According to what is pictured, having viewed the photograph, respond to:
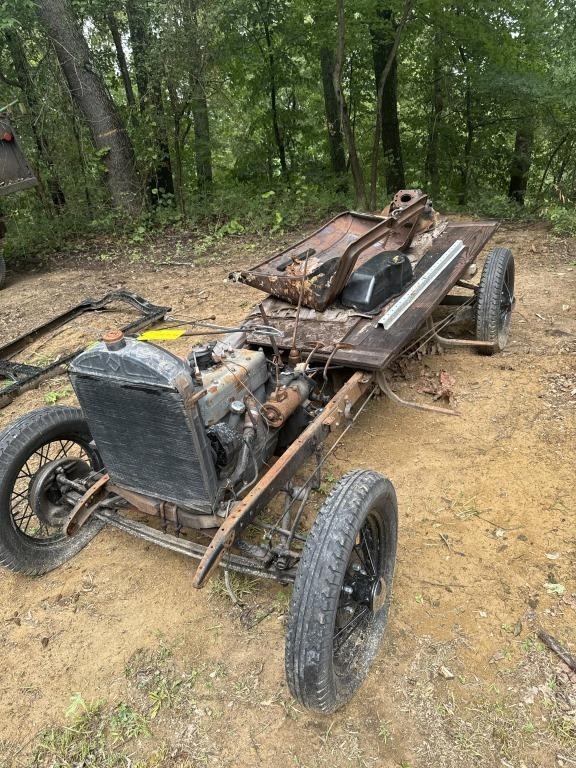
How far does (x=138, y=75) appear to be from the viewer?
33.1 ft

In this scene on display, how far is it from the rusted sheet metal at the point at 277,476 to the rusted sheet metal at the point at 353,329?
0.18 m

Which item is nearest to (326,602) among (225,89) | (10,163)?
(10,163)

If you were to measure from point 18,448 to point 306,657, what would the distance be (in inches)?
74.6

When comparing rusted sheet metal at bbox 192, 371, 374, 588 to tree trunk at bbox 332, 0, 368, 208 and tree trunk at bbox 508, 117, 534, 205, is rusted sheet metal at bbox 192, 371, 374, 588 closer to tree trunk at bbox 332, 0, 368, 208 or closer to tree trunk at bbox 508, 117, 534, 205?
tree trunk at bbox 332, 0, 368, 208

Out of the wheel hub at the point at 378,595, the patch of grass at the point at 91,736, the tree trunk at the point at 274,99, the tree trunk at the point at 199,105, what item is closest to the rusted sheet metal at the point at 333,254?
the wheel hub at the point at 378,595

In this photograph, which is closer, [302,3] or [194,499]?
[194,499]

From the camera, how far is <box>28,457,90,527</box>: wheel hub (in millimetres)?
3113

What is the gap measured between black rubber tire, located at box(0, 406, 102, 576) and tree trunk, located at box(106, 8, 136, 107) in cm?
875

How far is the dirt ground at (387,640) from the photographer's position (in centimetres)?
234

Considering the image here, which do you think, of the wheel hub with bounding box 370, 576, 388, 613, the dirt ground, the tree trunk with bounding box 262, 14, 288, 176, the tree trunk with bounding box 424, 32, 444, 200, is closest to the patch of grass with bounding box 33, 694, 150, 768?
the dirt ground

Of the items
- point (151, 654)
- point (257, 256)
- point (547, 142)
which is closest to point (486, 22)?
point (547, 142)

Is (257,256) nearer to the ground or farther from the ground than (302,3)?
nearer to the ground

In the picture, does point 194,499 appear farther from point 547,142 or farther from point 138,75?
point 547,142

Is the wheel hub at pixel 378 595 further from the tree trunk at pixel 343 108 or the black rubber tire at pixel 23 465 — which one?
the tree trunk at pixel 343 108
